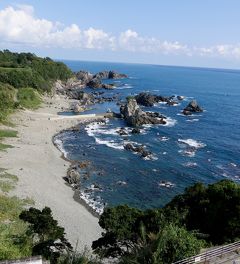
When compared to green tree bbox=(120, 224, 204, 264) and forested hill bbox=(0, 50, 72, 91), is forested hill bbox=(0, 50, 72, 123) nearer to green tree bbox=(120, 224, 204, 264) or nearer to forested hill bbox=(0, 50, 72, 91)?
forested hill bbox=(0, 50, 72, 91)

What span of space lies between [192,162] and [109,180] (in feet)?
62.5

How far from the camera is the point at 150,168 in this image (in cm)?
7106

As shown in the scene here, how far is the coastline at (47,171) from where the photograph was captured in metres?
47.5

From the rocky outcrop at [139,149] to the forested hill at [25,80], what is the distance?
3121 centimetres

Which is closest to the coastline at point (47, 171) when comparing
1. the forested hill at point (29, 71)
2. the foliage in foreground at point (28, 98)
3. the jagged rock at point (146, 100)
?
the foliage in foreground at point (28, 98)

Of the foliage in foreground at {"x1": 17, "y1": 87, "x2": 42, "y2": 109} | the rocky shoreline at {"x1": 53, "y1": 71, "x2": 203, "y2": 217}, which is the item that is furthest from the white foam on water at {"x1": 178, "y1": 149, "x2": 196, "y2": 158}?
the foliage in foreground at {"x1": 17, "y1": 87, "x2": 42, "y2": 109}

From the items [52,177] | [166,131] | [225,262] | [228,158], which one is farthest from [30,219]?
[166,131]

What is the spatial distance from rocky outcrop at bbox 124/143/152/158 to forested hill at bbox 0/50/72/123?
31.2 metres

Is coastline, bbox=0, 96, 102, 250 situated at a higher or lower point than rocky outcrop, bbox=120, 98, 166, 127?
lower

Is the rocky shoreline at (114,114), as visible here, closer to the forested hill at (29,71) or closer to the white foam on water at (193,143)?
the forested hill at (29,71)

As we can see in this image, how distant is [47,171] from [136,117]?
1736 inches

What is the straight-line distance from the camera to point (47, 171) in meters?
65.9

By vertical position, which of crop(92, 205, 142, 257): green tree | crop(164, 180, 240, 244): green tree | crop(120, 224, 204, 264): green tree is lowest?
crop(92, 205, 142, 257): green tree

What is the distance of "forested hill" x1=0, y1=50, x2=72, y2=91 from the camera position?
415 ft
